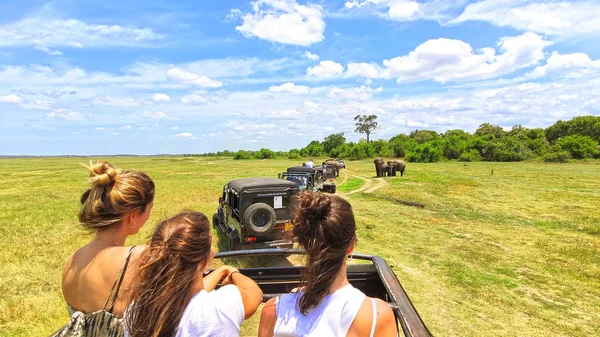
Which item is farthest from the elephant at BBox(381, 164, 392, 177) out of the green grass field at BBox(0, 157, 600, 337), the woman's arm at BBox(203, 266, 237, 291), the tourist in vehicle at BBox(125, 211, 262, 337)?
the tourist in vehicle at BBox(125, 211, 262, 337)

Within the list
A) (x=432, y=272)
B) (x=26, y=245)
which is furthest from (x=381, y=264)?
(x=26, y=245)

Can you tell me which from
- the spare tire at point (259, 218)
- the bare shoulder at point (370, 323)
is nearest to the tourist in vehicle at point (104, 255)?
the bare shoulder at point (370, 323)

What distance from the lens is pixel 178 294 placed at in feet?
5.58

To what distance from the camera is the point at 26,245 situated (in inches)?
384

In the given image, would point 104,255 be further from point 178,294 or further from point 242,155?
point 242,155

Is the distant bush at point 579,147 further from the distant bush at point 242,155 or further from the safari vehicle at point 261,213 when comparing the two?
the distant bush at point 242,155

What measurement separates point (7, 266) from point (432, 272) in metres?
10.1

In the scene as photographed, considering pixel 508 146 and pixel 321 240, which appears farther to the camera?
pixel 508 146

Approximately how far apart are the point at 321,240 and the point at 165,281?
819 mm

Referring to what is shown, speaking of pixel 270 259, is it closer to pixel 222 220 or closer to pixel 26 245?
pixel 222 220

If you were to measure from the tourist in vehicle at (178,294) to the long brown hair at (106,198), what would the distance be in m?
0.41

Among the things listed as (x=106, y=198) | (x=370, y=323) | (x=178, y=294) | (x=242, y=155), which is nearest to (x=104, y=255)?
(x=106, y=198)

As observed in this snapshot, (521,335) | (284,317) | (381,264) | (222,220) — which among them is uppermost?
(284,317)

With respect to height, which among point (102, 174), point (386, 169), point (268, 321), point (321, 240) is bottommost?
point (386, 169)
